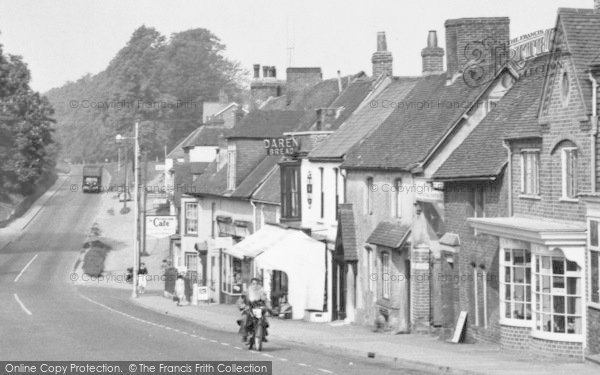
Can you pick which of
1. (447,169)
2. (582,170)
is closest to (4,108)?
(447,169)

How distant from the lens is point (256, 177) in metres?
61.0

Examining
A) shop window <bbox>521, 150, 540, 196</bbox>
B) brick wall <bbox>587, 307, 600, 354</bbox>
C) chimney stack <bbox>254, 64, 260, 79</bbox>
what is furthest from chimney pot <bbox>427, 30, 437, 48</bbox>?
chimney stack <bbox>254, 64, 260, 79</bbox>

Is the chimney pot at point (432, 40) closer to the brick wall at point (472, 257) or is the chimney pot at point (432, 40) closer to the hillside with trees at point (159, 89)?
the brick wall at point (472, 257)

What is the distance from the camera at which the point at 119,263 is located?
101375 millimetres

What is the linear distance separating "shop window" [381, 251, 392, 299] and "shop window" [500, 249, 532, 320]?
955 cm

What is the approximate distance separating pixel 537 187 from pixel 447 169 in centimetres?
527

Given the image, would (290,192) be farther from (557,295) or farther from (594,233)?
(594,233)

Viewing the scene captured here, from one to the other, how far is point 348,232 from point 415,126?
5.32 m

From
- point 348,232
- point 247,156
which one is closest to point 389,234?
point 348,232

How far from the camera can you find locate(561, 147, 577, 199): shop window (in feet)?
97.1

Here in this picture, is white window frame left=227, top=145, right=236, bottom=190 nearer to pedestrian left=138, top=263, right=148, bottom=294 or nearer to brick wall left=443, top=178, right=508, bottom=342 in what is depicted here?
pedestrian left=138, top=263, right=148, bottom=294

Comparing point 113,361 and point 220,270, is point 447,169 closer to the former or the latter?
point 113,361

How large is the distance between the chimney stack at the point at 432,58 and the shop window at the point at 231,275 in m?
17.3

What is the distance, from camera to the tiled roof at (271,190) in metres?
56.5
